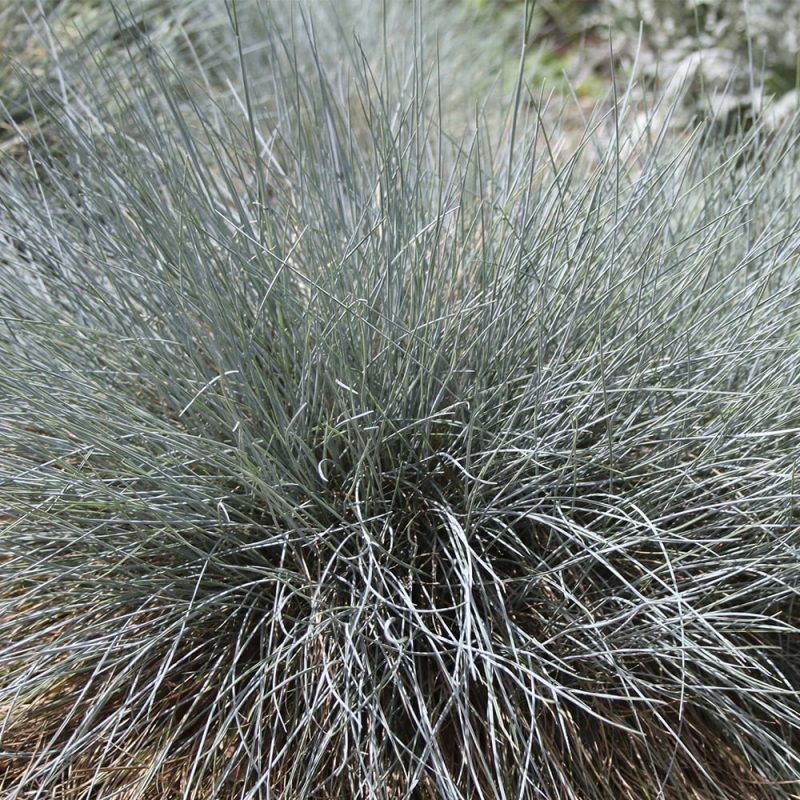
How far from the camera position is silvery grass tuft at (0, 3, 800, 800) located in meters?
1.53

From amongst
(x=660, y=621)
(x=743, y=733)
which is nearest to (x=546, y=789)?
(x=660, y=621)

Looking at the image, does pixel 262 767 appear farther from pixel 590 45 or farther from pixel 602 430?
pixel 590 45

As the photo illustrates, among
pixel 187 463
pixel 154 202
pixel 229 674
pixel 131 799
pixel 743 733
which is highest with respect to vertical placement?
pixel 154 202

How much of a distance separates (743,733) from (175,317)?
129 cm

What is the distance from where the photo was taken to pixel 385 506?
64.9 inches

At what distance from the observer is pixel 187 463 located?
1562 mm

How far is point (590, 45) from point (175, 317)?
4181 millimetres

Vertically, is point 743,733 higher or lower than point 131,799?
lower

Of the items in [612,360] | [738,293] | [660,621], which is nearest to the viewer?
[660,621]

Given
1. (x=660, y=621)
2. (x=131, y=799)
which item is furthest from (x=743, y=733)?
(x=131, y=799)

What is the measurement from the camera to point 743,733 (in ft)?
5.51

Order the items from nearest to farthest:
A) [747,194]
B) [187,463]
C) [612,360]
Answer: [187,463] < [612,360] < [747,194]

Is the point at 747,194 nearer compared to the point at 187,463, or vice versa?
the point at 187,463

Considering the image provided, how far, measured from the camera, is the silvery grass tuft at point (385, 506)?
5.03 feet
